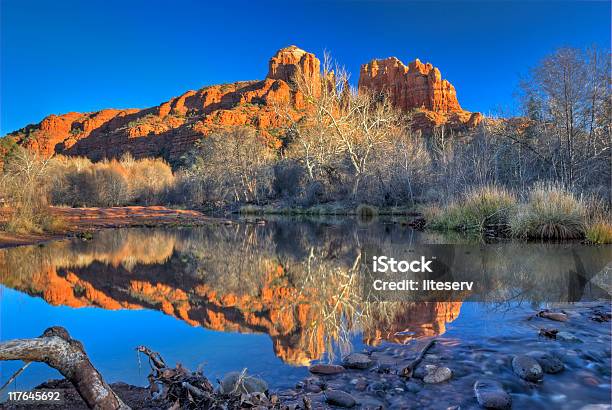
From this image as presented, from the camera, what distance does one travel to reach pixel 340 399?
246 centimetres

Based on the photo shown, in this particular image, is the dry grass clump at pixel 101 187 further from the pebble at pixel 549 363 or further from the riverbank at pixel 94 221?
the pebble at pixel 549 363

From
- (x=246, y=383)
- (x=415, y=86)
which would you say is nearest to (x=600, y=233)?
(x=246, y=383)

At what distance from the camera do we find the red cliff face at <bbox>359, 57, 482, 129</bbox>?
104500mm

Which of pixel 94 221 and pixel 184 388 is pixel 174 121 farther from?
pixel 184 388

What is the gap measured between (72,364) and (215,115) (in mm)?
96418

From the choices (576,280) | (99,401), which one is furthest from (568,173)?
(99,401)

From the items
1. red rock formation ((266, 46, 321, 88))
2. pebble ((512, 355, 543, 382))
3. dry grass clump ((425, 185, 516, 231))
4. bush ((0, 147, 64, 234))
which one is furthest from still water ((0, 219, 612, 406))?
red rock formation ((266, 46, 321, 88))

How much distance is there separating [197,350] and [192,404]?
1328 millimetres

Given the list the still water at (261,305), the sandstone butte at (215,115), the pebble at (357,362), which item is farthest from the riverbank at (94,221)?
the sandstone butte at (215,115)

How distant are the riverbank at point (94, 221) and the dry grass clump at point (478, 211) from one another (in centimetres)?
1170

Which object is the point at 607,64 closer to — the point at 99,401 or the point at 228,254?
the point at 228,254

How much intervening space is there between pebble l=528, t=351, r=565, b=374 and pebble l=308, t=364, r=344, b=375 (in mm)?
1497

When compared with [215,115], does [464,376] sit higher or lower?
lower

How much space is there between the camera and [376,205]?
28.0m
